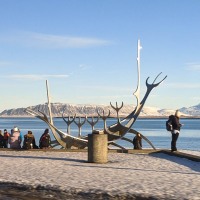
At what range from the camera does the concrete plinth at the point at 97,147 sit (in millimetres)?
A: 15711

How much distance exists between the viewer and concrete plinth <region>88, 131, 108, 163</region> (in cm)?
1571

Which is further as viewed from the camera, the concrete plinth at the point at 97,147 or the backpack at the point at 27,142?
the backpack at the point at 27,142

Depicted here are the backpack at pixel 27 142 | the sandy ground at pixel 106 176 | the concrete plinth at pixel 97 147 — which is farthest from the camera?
the backpack at pixel 27 142

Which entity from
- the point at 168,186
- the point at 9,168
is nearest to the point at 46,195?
the point at 168,186

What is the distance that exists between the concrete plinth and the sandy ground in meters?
0.26

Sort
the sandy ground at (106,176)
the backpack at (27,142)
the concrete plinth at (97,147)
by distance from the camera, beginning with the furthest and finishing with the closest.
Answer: the backpack at (27,142), the concrete plinth at (97,147), the sandy ground at (106,176)

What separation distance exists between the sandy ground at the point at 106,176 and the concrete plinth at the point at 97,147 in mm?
265

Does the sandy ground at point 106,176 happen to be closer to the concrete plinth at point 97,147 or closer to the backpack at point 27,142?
the concrete plinth at point 97,147

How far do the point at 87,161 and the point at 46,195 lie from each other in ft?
21.0

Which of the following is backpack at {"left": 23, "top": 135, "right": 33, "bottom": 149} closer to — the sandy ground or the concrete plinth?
the sandy ground

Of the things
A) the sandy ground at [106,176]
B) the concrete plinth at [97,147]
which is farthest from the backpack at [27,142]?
the concrete plinth at [97,147]

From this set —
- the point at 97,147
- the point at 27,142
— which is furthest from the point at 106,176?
the point at 27,142

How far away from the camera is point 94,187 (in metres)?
10.5

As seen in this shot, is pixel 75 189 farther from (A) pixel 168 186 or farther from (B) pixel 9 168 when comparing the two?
(B) pixel 9 168
